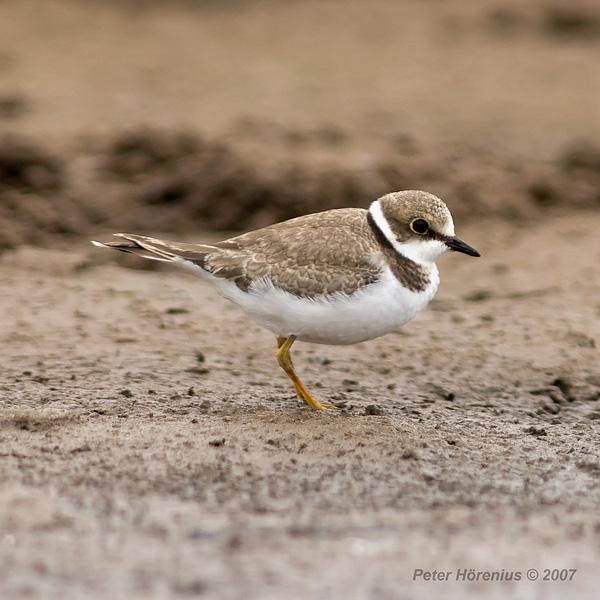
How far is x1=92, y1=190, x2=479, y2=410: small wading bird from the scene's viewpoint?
6.59 metres

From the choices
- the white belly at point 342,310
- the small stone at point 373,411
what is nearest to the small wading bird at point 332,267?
the white belly at point 342,310

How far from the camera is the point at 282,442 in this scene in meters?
6.41

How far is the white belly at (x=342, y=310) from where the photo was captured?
6551mm

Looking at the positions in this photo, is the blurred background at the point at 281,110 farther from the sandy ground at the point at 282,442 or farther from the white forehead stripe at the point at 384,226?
the white forehead stripe at the point at 384,226

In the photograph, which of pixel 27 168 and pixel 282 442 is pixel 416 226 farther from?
pixel 27 168

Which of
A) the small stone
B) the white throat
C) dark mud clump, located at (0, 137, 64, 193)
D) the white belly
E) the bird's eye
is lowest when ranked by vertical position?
dark mud clump, located at (0, 137, 64, 193)

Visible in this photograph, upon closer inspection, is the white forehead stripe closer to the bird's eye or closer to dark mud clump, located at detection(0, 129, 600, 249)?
the bird's eye

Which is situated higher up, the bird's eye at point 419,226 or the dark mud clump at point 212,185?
the bird's eye at point 419,226

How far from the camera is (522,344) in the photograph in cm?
830

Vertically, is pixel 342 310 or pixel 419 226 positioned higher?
pixel 419 226

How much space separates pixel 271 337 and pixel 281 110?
5176 millimetres

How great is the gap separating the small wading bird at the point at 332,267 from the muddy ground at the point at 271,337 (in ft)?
1.83

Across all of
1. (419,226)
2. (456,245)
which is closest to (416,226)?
(419,226)

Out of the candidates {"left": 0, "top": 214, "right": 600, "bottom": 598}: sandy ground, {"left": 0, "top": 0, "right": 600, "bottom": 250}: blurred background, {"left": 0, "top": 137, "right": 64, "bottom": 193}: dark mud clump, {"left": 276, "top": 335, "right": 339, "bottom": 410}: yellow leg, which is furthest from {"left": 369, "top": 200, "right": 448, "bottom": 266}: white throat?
{"left": 0, "top": 137, "right": 64, "bottom": 193}: dark mud clump
